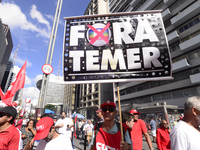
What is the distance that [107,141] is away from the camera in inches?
75.1

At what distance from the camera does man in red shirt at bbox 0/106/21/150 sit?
216 cm

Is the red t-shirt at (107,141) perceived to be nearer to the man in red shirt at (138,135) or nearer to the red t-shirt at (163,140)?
the man in red shirt at (138,135)

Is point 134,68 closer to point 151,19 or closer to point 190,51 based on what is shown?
point 151,19

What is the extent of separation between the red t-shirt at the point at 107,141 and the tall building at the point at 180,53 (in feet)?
60.0

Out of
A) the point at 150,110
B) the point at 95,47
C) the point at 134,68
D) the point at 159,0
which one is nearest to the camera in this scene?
the point at 134,68

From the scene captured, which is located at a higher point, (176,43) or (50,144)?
(176,43)

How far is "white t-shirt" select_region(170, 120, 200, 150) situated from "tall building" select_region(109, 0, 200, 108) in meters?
18.6

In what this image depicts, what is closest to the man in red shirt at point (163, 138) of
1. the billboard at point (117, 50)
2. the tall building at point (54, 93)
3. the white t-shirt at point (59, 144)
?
the billboard at point (117, 50)

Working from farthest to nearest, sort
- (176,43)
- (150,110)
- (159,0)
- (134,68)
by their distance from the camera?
1. (159,0)
2. (176,43)
3. (150,110)
4. (134,68)

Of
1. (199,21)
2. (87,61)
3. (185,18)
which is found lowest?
(87,61)

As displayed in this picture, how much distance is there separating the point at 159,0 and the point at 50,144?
3566 centimetres

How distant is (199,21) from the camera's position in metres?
21.2

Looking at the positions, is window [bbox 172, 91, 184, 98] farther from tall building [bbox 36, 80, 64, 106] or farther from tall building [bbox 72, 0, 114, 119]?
tall building [bbox 36, 80, 64, 106]

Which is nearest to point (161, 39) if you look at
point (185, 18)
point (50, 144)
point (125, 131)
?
point (125, 131)
